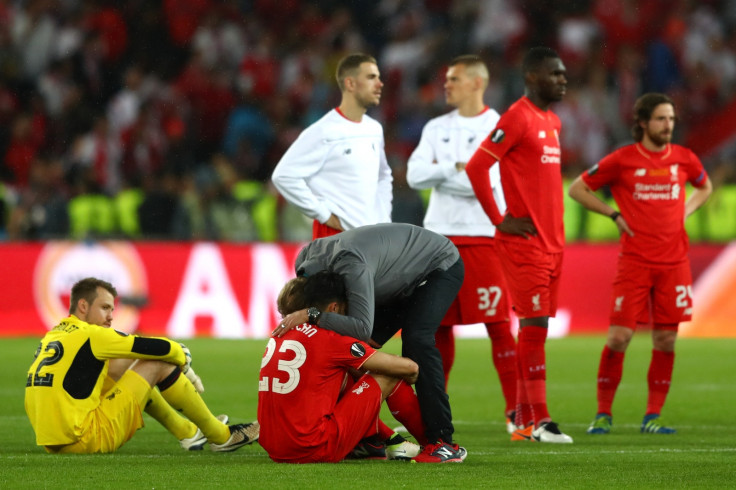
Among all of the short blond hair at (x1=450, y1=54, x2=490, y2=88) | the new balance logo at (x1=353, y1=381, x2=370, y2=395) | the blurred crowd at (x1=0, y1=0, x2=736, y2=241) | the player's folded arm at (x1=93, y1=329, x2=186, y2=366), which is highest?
the blurred crowd at (x1=0, y1=0, x2=736, y2=241)

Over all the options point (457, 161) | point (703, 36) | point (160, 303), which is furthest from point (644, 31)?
point (457, 161)

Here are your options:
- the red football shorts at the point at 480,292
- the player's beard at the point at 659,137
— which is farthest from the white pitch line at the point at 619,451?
the player's beard at the point at 659,137

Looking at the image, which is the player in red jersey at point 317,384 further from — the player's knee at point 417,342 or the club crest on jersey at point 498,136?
the club crest on jersey at point 498,136

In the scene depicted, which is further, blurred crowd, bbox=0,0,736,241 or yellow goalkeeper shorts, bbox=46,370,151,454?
blurred crowd, bbox=0,0,736,241

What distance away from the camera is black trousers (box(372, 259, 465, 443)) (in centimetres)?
655

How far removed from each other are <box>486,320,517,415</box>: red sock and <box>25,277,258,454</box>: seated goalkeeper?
89.3 inches

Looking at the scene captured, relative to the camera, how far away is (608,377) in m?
8.41

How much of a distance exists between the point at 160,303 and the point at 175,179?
3.13 meters

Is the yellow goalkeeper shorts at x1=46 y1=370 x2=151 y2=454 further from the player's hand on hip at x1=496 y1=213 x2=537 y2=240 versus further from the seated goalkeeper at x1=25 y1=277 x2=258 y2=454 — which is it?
the player's hand on hip at x1=496 y1=213 x2=537 y2=240

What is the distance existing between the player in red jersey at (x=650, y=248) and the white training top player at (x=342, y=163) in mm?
1550

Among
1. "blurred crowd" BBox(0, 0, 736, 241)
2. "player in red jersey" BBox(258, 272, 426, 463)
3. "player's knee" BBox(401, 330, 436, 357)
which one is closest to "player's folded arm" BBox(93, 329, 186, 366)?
"player in red jersey" BBox(258, 272, 426, 463)

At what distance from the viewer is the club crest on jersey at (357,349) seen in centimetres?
624

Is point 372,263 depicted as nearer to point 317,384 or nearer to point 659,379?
point 317,384

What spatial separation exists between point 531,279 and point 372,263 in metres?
1.72
